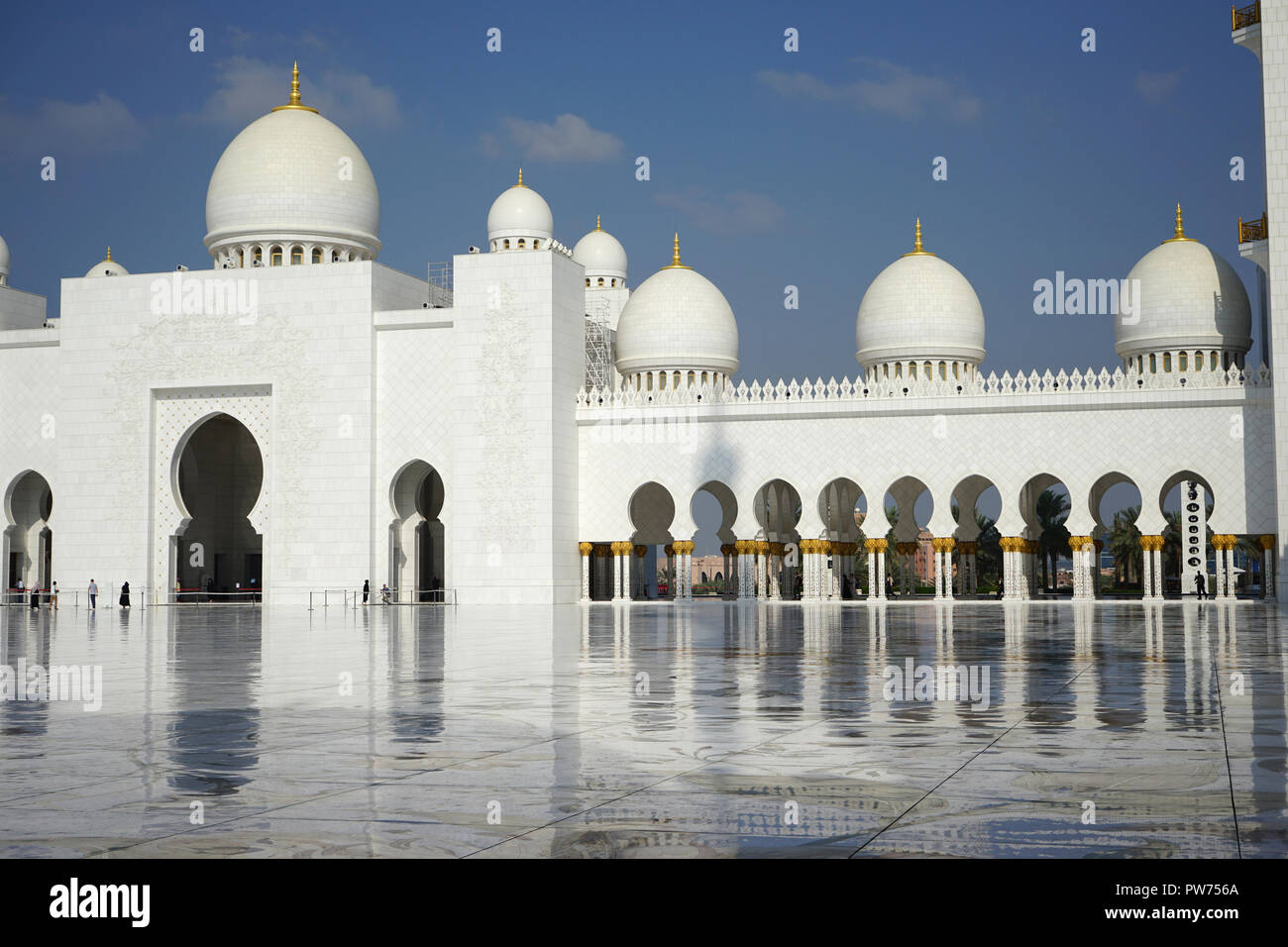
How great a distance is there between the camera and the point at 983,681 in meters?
6.74

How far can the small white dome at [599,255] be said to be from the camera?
35.8 metres

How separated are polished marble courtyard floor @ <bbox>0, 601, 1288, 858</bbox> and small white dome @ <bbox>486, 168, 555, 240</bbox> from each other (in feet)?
84.6

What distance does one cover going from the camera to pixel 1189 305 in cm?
2522

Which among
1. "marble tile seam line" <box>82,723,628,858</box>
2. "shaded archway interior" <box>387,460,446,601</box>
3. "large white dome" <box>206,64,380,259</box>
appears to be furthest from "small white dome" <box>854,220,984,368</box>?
"marble tile seam line" <box>82,723,628,858</box>

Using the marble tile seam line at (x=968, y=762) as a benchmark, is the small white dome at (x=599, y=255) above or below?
above

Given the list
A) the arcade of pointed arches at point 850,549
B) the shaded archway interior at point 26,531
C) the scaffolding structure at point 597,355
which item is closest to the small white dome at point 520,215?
the scaffolding structure at point 597,355

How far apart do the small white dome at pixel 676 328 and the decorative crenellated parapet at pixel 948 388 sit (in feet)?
3.42

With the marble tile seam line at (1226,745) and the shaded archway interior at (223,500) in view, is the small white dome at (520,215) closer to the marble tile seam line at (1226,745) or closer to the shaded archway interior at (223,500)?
the shaded archway interior at (223,500)

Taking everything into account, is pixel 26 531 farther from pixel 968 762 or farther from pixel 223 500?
pixel 968 762

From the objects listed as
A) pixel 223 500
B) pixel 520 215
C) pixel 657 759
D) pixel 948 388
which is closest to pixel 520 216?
pixel 520 215

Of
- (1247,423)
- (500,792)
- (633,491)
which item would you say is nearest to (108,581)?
(633,491)

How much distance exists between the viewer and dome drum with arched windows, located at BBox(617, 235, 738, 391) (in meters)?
27.8
